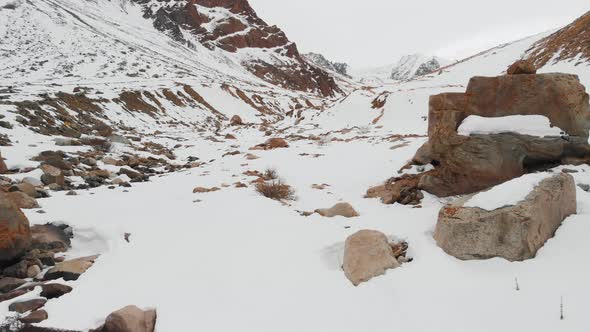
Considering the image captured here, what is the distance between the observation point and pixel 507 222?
15.7ft

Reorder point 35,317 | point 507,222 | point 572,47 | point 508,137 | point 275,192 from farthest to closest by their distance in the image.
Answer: point 572,47, point 275,192, point 508,137, point 507,222, point 35,317

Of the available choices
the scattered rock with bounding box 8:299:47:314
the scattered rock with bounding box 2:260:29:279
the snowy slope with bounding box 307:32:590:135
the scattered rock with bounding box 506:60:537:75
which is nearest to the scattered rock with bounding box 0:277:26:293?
the scattered rock with bounding box 2:260:29:279

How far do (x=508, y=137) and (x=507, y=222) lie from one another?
297cm

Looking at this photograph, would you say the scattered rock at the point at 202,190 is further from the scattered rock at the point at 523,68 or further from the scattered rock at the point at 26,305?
the scattered rock at the point at 523,68

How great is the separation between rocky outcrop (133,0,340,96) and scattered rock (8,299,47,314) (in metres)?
94.8

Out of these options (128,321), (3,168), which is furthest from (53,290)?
(3,168)

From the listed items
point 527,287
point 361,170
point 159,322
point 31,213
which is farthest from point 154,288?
point 361,170

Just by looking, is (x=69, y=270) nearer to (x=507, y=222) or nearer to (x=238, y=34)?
(x=507, y=222)

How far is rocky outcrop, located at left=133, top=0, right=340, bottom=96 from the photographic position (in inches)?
3999

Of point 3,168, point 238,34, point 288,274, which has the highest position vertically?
point 238,34

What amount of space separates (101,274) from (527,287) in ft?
18.1

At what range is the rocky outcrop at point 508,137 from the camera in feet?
23.2

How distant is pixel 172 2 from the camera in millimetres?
115812

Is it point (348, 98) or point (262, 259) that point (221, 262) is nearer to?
point (262, 259)
